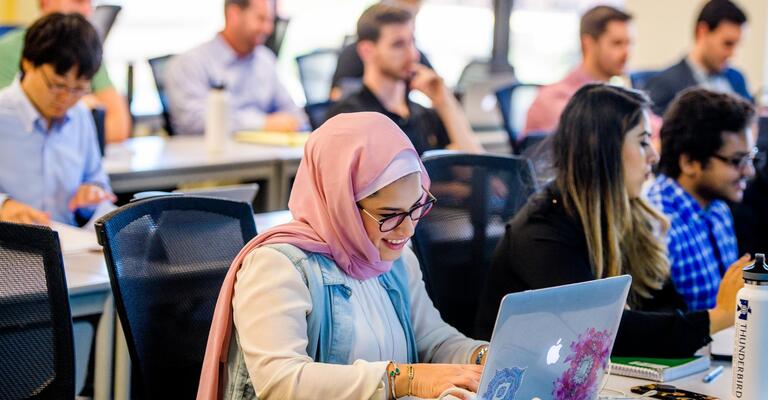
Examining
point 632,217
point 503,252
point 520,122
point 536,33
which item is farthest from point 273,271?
point 536,33

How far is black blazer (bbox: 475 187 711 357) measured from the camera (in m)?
2.06

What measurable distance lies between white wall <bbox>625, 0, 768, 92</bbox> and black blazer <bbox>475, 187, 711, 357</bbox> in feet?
18.4

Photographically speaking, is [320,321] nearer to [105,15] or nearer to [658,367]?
[658,367]

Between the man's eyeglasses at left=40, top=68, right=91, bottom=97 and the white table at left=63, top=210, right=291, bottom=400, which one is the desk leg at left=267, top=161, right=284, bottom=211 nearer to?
the man's eyeglasses at left=40, top=68, right=91, bottom=97

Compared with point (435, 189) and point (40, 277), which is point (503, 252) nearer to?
point (435, 189)

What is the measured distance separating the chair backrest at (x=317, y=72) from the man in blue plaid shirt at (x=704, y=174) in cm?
284

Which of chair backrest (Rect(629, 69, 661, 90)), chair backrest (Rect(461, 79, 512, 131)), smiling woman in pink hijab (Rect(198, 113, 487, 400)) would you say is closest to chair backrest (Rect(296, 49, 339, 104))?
chair backrest (Rect(461, 79, 512, 131))

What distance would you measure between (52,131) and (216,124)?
3.79 feet

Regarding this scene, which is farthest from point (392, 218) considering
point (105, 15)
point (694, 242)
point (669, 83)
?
point (669, 83)

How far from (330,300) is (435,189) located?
2.42 ft

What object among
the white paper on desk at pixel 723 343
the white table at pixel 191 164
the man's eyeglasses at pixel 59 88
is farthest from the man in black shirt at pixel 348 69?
the white paper on desk at pixel 723 343

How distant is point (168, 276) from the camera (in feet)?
6.14

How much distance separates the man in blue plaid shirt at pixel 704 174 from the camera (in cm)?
256

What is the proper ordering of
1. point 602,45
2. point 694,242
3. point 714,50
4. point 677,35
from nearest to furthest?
point 694,242, point 602,45, point 714,50, point 677,35
